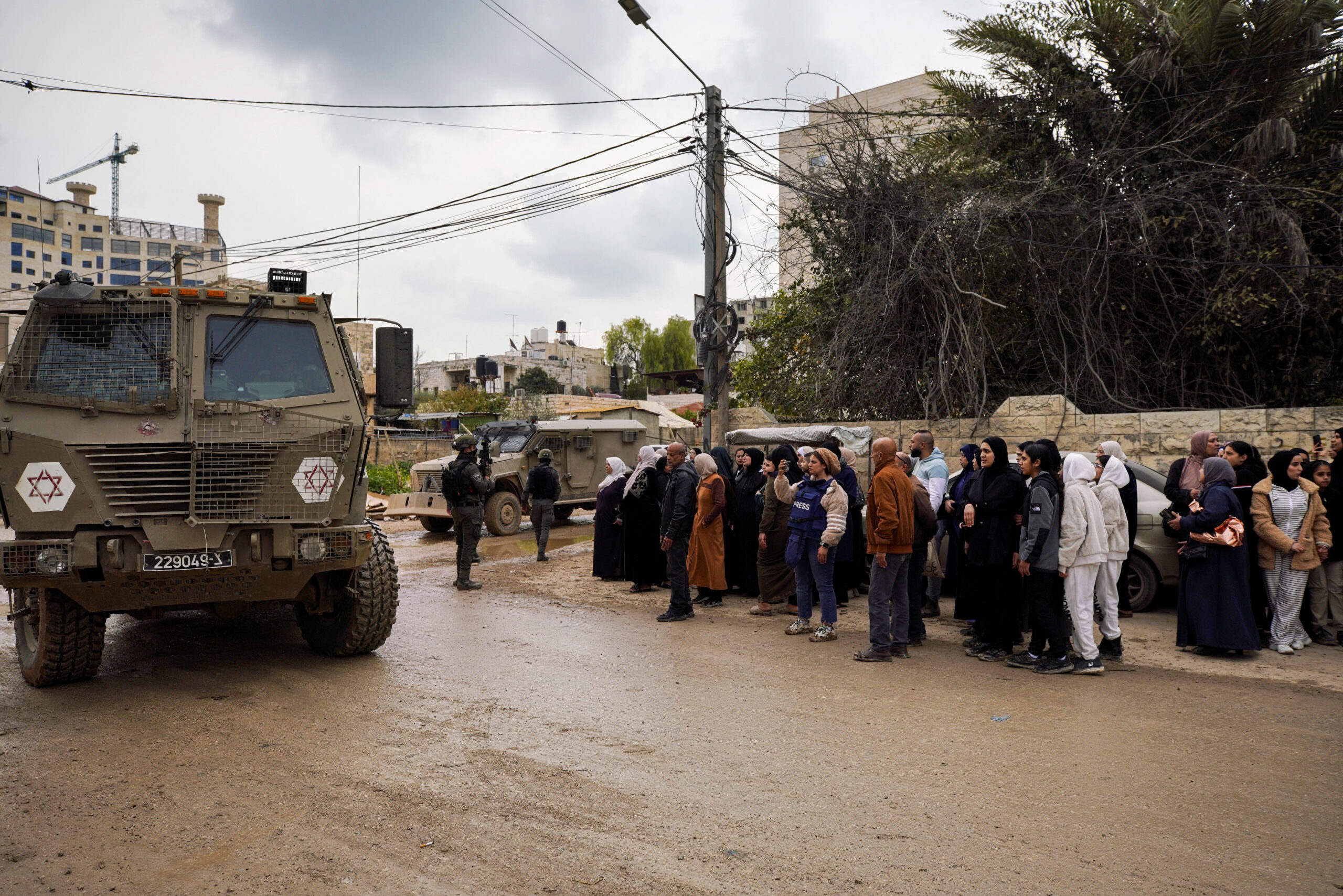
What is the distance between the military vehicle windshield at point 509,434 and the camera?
57.7ft

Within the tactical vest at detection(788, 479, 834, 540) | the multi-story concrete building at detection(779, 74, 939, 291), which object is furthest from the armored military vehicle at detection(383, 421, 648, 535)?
the tactical vest at detection(788, 479, 834, 540)

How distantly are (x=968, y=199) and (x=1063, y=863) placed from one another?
11565 millimetres

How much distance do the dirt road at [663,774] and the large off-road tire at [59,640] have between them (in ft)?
0.46

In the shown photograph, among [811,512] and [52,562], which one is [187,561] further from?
[811,512]

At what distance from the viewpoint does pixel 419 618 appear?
8.91 meters

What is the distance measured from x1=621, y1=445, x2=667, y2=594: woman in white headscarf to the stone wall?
13.6 feet

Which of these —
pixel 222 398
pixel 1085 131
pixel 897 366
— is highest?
pixel 1085 131

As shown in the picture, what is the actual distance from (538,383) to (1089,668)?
53218mm

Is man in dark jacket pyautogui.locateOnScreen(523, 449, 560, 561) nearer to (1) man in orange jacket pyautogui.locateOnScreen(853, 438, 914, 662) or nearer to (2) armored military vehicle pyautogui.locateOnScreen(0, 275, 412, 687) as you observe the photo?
(2) armored military vehicle pyautogui.locateOnScreen(0, 275, 412, 687)

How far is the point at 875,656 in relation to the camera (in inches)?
278

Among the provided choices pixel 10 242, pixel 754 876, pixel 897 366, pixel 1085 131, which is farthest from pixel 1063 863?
pixel 10 242

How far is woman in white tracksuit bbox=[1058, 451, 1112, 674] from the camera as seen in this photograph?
644cm

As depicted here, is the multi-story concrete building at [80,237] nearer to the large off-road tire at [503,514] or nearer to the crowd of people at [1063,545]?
the large off-road tire at [503,514]

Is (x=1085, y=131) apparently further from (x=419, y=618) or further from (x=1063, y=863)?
(x=1063, y=863)
